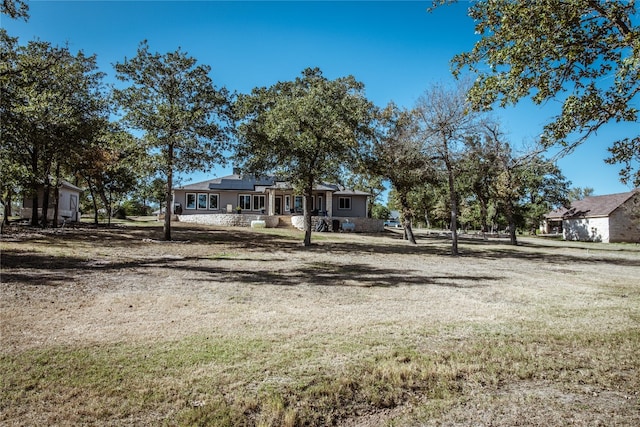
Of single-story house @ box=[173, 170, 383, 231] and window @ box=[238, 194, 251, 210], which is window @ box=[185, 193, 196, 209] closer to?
single-story house @ box=[173, 170, 383, 231]

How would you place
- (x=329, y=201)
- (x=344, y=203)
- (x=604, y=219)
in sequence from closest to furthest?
(x=329, y=201) < (x=604, y=219) < (x=344, y=203)

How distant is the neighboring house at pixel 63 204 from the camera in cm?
2992

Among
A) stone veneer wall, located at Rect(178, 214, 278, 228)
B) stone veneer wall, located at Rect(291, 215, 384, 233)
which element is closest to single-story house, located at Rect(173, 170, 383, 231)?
stone veneer wall, located at Rect(291, 215, 384, 233)

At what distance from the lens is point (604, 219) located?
3747 cm

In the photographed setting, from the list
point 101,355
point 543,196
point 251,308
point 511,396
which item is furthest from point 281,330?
point 543,196

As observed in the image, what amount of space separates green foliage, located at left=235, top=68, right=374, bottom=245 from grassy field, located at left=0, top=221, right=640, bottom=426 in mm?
9596

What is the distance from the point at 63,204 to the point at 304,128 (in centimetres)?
2539

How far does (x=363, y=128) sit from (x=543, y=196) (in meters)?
32.3

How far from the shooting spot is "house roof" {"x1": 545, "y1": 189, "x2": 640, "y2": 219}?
37.2 meters

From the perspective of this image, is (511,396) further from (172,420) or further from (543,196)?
(543,196)

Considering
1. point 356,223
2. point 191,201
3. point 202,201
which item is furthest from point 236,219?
point 356,223

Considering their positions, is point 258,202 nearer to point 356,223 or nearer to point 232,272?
point 356,223

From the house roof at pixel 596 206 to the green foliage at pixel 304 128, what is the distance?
105 ft

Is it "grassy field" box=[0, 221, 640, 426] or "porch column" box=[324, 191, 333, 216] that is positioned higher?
"porch column" box=[324, 191, 333, 216]
